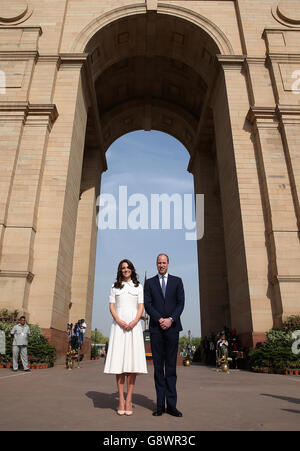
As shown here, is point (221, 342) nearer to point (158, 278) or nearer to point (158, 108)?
point (158, 278)

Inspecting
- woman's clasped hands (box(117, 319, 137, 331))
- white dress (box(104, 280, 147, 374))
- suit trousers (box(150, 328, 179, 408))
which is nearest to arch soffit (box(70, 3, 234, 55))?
white dress (box(104, 280, 147, 374))

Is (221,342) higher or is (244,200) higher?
(244,200)

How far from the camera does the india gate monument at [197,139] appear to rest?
12.8 m

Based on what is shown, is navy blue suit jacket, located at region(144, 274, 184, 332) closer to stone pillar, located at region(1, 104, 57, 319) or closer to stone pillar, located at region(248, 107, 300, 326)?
stone pillar, located at region(1, 104, 57, 319)

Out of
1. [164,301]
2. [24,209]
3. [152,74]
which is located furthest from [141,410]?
[152,74]

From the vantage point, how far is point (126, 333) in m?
4.20

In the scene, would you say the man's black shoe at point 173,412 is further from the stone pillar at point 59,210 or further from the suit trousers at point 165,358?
the stone pillar at point 59,210

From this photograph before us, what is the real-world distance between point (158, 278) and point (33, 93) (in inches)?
576

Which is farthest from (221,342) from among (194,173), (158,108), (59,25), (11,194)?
(158,108)

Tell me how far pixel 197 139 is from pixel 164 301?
21.5 metres

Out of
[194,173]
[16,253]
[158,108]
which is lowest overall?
[16,253]

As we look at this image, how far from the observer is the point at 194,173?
26.2 metres

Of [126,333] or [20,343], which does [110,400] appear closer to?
[126,333]

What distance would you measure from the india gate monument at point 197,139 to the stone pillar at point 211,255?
9cm
